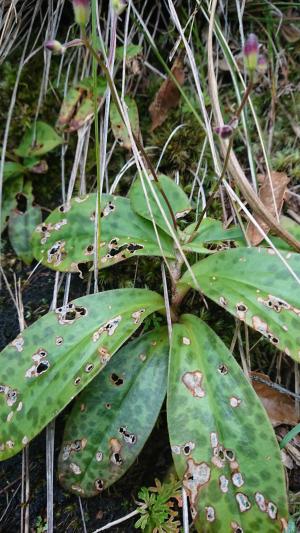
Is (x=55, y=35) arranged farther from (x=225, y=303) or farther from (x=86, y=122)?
(x=225, y=303)

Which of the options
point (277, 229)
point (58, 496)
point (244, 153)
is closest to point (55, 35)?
point (244, 153)

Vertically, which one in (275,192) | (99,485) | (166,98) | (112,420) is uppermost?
(166,98)

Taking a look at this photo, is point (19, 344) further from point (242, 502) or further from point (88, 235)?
point (242, 502)

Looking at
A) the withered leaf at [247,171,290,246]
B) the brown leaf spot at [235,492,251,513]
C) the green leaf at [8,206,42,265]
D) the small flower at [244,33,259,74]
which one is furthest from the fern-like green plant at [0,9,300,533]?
the green leaf at [8,206,42,265]

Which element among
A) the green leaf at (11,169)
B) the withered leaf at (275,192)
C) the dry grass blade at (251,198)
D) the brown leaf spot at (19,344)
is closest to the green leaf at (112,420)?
the brown leaf spot at (19,344)

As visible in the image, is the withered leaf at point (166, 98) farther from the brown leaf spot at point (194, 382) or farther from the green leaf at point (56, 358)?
the brown leaf spot at point (194, 382)


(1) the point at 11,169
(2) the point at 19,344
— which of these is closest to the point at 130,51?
(1) the point at 11,169
